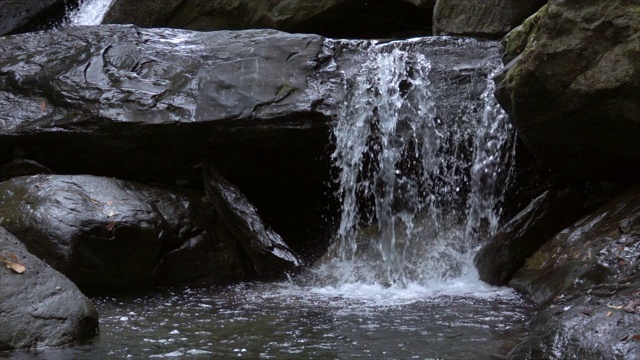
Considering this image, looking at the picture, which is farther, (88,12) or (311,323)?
(88,12)

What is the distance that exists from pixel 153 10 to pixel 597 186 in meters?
6.47

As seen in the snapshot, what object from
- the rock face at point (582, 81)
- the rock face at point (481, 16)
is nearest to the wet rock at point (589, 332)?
the rock face at point (582, 81)

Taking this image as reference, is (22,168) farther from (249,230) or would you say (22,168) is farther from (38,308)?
(38,308)

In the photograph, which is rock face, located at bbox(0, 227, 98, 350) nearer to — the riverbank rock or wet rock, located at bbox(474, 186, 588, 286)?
wet rock, located at bbox(474, 186, 588, 286)

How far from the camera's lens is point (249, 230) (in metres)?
7.38

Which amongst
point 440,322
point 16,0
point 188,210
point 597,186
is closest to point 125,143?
point 188,210

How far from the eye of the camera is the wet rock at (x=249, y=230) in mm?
7348

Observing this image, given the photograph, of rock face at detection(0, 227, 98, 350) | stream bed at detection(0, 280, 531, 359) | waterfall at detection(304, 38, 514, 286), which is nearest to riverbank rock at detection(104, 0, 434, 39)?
waterfall at detection(304, 38, 514, 286)

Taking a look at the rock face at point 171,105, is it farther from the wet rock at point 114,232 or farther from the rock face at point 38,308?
the rock face at point 38,308

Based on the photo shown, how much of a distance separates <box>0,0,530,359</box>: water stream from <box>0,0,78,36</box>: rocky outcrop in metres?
5.47

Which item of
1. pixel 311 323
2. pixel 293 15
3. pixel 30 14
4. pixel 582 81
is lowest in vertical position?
pixel 311 323

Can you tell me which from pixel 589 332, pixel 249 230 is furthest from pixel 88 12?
pixel 589 332

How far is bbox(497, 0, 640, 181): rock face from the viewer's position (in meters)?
5.55

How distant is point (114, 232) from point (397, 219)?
270 centimetres
